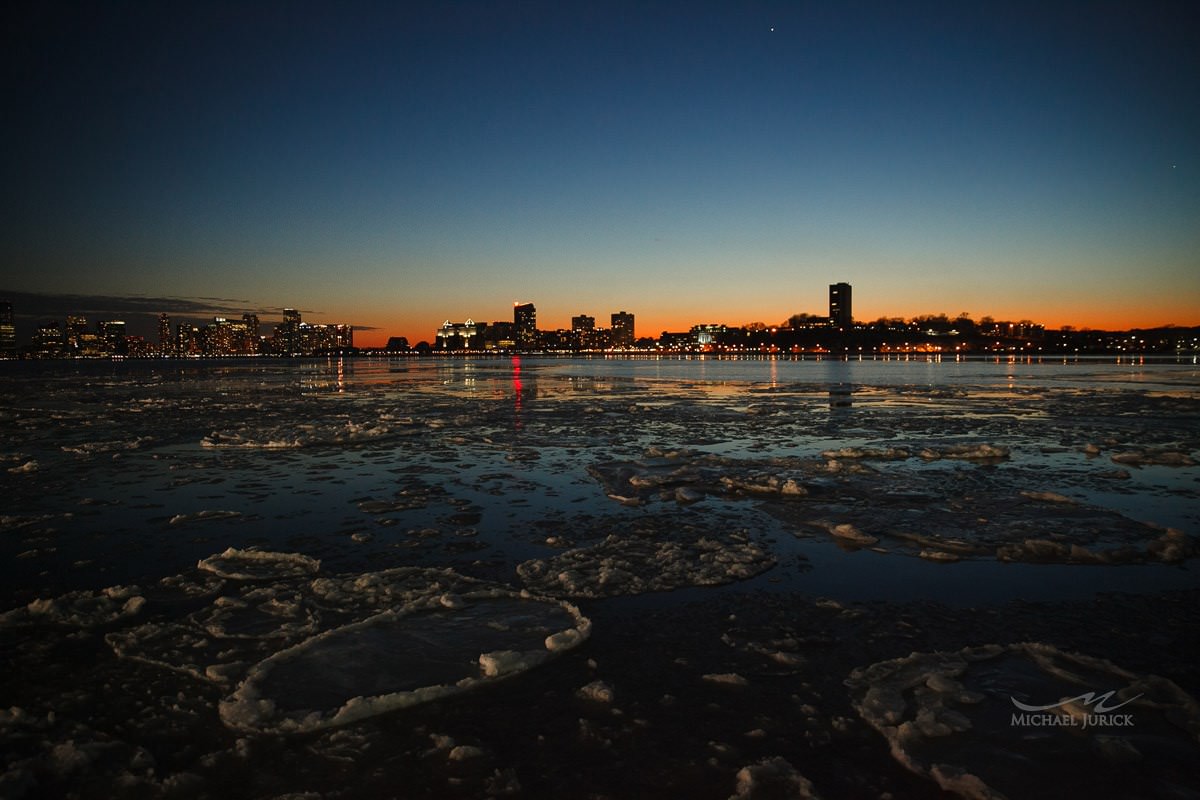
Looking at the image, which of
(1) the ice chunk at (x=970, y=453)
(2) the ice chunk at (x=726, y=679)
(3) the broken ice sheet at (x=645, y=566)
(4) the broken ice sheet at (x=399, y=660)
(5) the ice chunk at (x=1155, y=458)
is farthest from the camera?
(1) the ice chunk at (x=970, y=453)

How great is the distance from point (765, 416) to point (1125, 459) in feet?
31.1

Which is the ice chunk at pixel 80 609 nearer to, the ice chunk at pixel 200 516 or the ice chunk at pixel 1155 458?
the ice chunk at pixel 200 516

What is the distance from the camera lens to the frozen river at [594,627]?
10.1ft

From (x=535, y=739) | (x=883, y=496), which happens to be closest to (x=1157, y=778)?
(x=535, y=739)

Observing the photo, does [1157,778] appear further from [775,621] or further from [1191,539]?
[1191,539]

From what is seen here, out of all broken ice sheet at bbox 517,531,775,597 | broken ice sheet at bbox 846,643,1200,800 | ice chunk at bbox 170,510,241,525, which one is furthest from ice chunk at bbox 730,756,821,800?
ice chunk at bbox 170,510,241,525

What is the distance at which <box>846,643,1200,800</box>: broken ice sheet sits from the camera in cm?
292

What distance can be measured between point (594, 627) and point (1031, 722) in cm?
274

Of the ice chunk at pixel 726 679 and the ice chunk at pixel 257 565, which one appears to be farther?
the ice chunk at pixel 257 565

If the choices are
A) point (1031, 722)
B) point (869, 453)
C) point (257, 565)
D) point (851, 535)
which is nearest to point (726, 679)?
point (1031, 722)

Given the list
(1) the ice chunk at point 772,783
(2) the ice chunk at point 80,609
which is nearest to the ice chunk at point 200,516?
(2) the ice chunk at point 80,609

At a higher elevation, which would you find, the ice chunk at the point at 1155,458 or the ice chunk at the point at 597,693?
the ice chunk at the point at 1155,458

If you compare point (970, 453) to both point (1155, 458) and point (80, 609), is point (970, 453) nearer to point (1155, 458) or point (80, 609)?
point (1155, 458)

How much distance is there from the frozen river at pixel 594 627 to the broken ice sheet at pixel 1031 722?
0.7 inches
